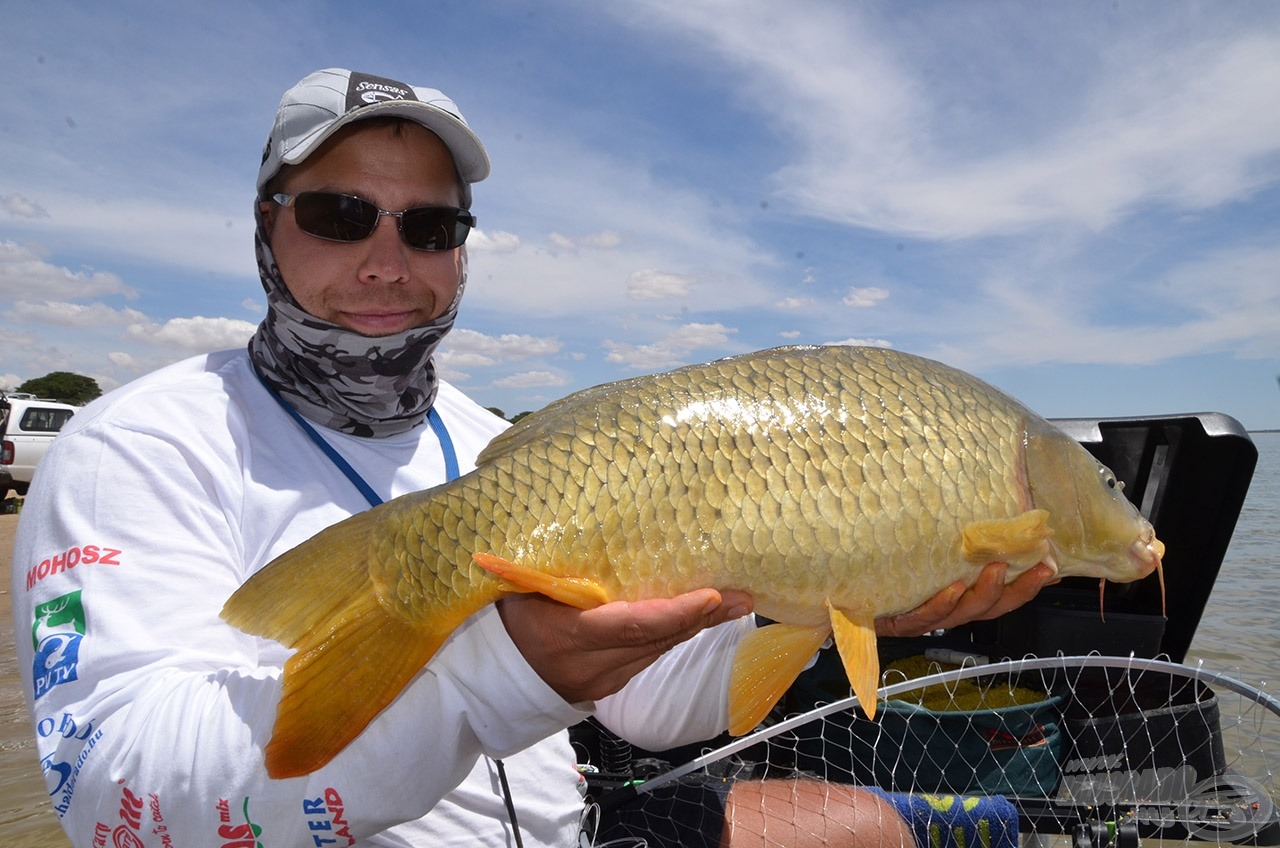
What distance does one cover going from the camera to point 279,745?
1133 mm

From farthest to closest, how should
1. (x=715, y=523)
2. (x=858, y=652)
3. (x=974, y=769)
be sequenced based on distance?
(x=974, y=769) → (x=858, y=652) → (x=715, y=523)

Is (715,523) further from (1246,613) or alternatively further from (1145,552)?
(1246,613)

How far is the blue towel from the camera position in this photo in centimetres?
204

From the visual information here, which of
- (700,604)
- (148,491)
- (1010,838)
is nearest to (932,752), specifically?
(1010,838)

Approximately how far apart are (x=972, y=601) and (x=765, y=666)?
1.50 ft

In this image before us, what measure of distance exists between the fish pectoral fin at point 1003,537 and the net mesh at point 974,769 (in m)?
0.60

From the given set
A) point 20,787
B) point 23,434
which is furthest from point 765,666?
point 23,434

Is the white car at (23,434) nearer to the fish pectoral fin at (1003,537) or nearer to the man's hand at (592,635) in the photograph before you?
the man's hand at (592,635)

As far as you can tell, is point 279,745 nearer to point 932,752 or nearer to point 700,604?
point 700,604

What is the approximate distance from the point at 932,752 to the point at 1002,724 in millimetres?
226

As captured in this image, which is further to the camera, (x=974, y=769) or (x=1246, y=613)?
(x=1246, y=613)

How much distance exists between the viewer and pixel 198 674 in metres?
1.22

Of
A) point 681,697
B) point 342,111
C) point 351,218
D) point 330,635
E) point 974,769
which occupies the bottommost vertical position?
point 974,769

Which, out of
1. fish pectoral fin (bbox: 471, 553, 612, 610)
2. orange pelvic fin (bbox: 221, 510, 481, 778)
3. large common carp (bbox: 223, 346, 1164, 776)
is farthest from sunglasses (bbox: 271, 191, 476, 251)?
fish pectoral fin (bbox: 471, 553, 612, 610)
